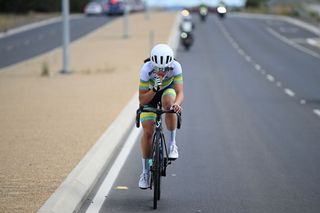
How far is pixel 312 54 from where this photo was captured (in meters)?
48.2

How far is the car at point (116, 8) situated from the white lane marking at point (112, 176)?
245 feet

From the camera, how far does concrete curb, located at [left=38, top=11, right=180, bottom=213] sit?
840cm

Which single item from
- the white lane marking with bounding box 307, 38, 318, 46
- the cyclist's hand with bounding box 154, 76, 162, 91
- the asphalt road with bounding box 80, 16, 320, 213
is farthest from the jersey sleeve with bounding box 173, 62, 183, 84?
the white lane marking with bounding box 307, 38, 318, 46

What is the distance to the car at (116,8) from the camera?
292 feet

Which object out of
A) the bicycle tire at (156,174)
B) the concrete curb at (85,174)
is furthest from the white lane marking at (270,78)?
the bicycle tire at (156,174)

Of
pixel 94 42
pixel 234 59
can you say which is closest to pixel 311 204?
pixel 234 59

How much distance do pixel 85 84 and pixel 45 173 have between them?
14170mm

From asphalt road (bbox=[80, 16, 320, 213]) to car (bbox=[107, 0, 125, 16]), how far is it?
58.0 meters

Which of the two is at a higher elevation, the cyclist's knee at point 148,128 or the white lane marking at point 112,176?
the cyclist's knee at point 148,128

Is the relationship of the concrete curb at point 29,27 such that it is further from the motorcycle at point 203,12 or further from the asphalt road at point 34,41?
the motorcycle at point 203,12

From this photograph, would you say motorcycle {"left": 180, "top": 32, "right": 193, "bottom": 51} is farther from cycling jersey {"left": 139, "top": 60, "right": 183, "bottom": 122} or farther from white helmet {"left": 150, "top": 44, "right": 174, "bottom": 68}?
white helmet {"left": 150, "top": 44, "right": 174, "bottom": 68}

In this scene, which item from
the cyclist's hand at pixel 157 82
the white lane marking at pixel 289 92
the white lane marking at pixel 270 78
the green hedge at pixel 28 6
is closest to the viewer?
the cyclist's hand at pixel 157 82

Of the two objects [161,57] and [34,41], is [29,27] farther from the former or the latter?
[161,57]

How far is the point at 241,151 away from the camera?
13.1 m
